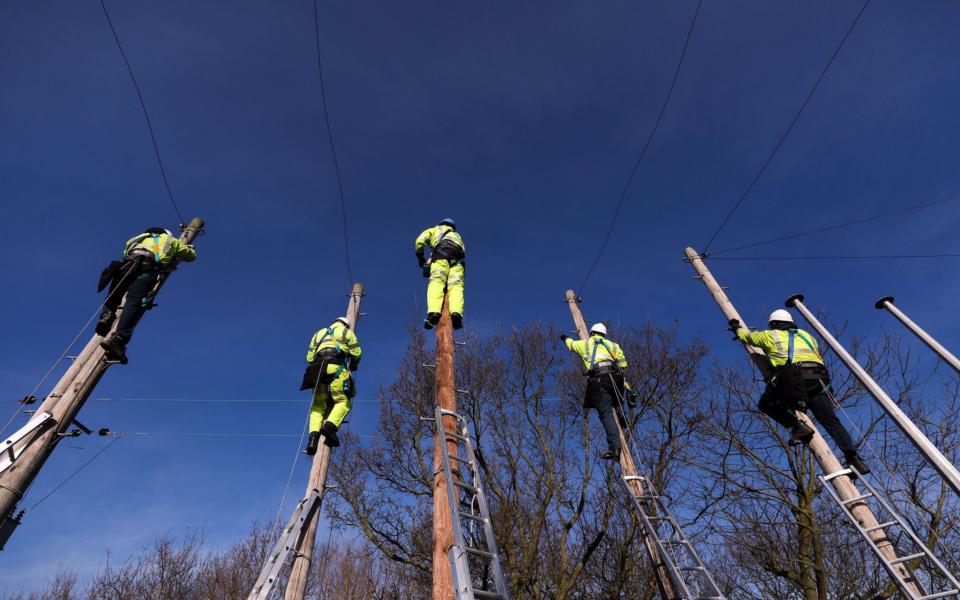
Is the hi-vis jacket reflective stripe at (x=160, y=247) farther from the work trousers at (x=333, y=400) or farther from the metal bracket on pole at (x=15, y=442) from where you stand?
the work trousers at (x=333, y=400)

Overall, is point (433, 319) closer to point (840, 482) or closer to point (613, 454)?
point (613, 454)

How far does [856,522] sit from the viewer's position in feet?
17.6

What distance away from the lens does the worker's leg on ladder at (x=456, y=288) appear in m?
5.75

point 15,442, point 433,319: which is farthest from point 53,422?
point 433,319

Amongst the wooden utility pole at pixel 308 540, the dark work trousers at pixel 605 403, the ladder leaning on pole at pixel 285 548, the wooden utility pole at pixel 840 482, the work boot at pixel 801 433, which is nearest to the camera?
the ladder leaning on pole at pixel 285 548

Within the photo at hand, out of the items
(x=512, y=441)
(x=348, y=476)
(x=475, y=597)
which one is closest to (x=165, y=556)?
(x=348, y=476)

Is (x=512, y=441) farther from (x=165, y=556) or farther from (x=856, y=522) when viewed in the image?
(x=165, y=556)

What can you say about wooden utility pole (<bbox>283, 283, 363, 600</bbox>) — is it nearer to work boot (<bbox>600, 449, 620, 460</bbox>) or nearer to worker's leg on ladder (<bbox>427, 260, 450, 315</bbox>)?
worker's leg on ladder (<bbox>427, 260, 450, 315</bbox>)

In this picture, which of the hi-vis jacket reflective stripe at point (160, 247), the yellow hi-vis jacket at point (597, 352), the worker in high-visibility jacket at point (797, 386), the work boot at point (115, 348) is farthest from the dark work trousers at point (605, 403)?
the hi-vis jacket reflective stripe at point (160, 247)

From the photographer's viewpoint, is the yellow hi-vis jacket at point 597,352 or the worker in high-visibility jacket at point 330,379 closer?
the worker in high-visibility jacket at point 330,379

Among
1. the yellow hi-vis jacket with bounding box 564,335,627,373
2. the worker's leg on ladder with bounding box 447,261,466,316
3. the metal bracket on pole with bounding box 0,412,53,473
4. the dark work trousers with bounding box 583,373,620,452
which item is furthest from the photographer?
the yellow hi-vis jacket with bounding box 564,335,627,373

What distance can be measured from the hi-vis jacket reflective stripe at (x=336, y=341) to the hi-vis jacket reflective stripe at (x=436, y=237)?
1398 millimetres

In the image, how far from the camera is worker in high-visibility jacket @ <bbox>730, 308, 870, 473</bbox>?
617 centimetres

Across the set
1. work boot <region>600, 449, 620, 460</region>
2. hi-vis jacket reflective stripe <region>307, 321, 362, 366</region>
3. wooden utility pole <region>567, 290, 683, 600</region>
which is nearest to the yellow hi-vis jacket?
wooden utility pole <region>567, 290, 683, 600</region>
